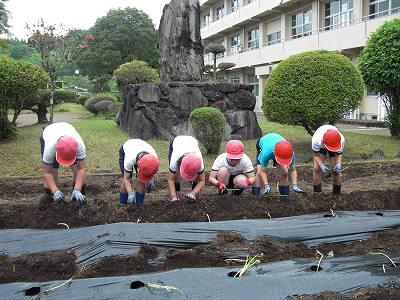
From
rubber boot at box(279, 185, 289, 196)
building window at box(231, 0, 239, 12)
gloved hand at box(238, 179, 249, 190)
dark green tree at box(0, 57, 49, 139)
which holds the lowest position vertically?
rubber boot at box(279, 185, 289, 196)

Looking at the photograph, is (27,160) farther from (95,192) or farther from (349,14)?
(349,14)

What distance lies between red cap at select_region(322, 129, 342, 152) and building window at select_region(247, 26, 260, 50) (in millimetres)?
24340

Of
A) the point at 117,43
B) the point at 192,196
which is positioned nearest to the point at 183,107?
the point at 192,196

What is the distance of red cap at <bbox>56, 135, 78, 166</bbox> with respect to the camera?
14.5ft

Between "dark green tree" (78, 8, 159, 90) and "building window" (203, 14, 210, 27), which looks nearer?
"building window" (203, 14, 210, 27)

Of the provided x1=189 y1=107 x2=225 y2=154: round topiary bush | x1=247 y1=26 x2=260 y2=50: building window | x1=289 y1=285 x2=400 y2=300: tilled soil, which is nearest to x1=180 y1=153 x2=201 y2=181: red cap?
x1=289 y1=285 x2=400 y2=300: tilled soil

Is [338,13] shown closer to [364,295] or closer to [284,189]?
[284,189]

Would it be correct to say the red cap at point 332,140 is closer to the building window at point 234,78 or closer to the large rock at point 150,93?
the large rock at point 150,93

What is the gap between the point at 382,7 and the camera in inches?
685

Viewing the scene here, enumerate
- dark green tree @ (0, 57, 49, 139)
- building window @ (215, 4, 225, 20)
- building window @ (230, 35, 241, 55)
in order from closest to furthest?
dark green tree @ (0, 57, 49, 139), building window @ (230, 35, 241, 55), building window @ (215, 4, 225, 20)

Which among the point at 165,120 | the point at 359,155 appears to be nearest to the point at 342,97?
the point at 359,155

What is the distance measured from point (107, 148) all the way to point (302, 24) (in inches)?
662

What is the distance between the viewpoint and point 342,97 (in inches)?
354

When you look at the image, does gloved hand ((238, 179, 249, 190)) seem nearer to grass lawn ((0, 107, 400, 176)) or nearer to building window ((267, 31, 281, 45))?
grass lawn ((0, 107, 400, 176))
